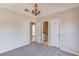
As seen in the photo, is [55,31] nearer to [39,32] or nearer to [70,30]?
[70,30]

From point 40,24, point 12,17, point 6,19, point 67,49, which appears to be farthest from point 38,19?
point 67,49

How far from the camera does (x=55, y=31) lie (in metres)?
5.95

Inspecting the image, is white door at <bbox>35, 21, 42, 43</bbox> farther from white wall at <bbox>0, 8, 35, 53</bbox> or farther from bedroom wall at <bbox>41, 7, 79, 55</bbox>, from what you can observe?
bedroom wall at <bbox>41, 7, 79, 55</bbox>

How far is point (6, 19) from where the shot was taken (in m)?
4.77

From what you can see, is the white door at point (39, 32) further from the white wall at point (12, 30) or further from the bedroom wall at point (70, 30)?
the bedroom wall at point (70, 30)

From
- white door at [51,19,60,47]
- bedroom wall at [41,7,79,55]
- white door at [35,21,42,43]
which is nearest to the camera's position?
bedroom wall at [41,7,79,55]

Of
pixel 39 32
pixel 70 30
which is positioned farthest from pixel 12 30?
pixel 70 30

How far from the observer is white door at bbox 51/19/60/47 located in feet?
18.9

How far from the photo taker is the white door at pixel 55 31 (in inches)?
227

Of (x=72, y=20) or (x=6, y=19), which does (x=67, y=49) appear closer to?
(x=72, y=20)

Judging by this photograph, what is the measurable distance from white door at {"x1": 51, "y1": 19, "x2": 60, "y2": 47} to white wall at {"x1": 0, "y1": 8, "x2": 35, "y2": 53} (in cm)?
198

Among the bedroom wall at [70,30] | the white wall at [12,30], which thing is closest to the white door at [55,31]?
the bedroom wall at [70,30]

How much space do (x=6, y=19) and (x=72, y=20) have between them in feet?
11.3

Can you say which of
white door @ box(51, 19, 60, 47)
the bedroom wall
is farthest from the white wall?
the bedroom wall
